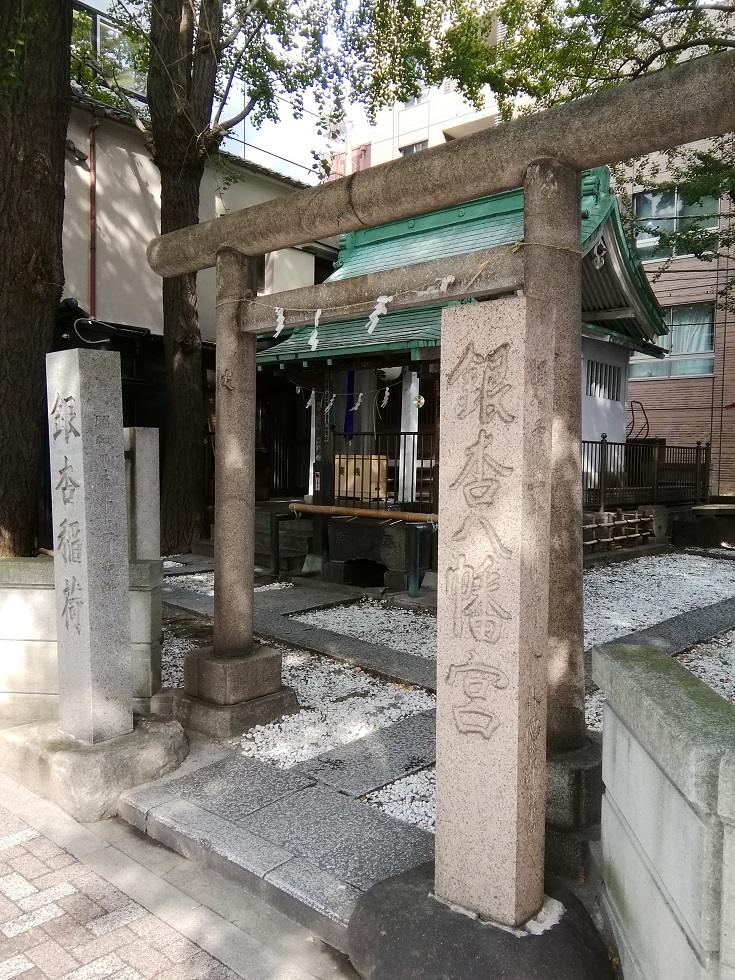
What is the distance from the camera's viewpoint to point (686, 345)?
71.2 ft

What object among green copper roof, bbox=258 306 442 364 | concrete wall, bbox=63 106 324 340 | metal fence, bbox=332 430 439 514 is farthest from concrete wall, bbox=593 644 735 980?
concrete wall, bbox=63 106 324 340

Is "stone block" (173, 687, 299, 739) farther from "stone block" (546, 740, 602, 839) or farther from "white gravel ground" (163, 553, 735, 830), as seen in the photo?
"stone block" (546, 740, 602, 839)

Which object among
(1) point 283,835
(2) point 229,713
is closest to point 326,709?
(2) point 229,713

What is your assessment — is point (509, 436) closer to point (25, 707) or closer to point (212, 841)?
point (212, 841)

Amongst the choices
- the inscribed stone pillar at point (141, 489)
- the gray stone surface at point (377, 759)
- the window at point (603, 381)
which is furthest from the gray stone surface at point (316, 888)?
the window at point (603, 381)

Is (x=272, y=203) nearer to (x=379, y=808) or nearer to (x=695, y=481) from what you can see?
(x=379, y=808)

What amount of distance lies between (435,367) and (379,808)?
7374 millimetres

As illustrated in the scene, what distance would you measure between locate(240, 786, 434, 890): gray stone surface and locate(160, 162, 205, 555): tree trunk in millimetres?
9381

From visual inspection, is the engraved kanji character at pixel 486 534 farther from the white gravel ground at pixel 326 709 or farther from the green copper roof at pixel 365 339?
the green copper roof at pixel 365 339

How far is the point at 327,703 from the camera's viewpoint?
5.71m

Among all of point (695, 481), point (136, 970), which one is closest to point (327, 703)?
point (136, 970)

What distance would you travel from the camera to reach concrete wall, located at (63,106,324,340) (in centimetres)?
1336

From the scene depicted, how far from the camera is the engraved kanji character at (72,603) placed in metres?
4.29

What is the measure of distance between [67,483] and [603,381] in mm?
12588
